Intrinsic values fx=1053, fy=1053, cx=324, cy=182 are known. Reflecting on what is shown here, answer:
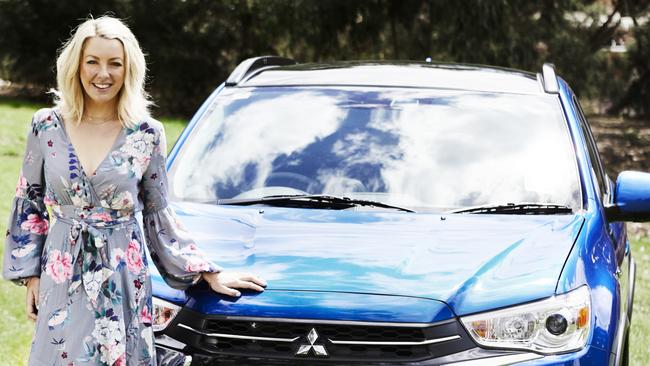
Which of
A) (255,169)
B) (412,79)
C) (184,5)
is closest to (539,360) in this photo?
(255,169)

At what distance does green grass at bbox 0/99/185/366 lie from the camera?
5.83 meters

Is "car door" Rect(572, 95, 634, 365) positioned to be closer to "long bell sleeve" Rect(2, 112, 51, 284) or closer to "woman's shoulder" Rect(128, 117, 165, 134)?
"woman's shoulder" Rect(128, 117, 165, 134)

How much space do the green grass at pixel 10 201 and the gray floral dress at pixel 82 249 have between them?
227cm

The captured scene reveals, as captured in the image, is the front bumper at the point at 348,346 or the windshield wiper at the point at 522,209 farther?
the windshield wiper at the point at 522,209

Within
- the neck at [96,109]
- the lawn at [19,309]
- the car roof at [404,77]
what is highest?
the car roof at [404,77]

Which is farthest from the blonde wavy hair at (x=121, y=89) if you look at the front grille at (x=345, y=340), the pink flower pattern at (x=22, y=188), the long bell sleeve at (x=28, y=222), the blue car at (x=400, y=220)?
the front grille at (x=345, y=340)

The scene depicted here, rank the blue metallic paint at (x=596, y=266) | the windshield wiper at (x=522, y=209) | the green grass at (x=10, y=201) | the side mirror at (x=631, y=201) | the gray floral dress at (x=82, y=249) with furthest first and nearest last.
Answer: the green grass at (x=10, y=201) → the side mirror at (x=631, y=201) → the windshield wiper at (x=522, y=209) → the blue metallic paint at (x=596, y=266) → the gray floral dress at (x=82, y=249)

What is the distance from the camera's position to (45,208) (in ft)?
10.8

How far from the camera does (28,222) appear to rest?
3.24m

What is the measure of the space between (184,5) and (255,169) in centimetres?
2021

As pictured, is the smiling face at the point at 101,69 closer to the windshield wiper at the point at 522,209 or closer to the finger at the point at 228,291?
the finger at the point at 228,291

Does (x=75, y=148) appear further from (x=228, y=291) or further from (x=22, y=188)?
(x=228, y=291)

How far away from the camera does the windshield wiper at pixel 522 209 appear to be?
412 centimetres

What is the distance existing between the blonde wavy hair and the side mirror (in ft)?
6.65
